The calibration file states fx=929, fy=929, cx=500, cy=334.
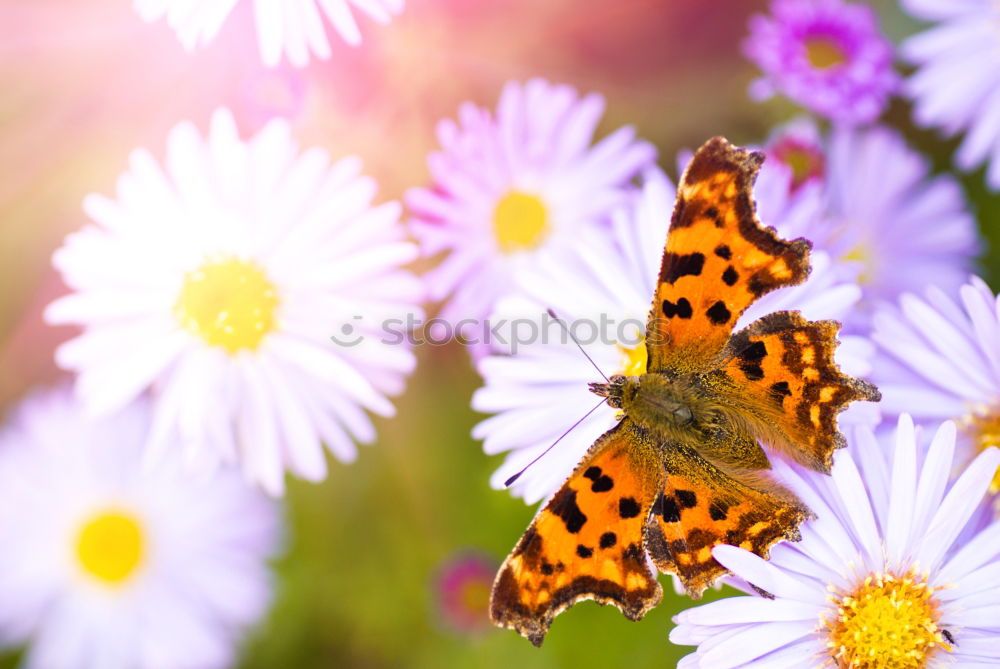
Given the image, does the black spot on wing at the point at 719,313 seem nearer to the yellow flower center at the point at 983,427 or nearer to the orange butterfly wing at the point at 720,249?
the orange butterfly wing at the point at 720,249

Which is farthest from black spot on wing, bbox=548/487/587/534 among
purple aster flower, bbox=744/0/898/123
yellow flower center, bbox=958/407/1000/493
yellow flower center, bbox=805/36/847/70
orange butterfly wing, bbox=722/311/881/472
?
yellow flower center, bbox=805/36/847/70

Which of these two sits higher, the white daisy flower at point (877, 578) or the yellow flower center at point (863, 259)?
the yellow flower center at point (863, 259)

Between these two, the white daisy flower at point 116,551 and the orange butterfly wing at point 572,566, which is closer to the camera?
the orange butterfly wing at point 572,566

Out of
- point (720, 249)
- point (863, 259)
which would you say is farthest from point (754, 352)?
point (863, 259)

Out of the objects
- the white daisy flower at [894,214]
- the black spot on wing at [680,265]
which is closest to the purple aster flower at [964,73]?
the white daisy flower at [894,214]

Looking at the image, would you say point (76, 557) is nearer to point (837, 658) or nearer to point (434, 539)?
point (434, 539)

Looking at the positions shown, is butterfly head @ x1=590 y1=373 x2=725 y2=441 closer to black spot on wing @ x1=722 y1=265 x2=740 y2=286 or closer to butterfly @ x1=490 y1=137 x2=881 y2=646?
butterfly @ x1=490 y1=137 x2=881 y2=646

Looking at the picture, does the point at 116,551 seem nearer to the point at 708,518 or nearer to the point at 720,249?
the point at 708,518
